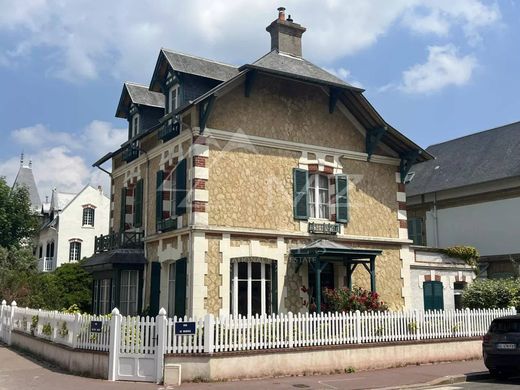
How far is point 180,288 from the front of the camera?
15406 mm

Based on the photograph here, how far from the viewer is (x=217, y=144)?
15820 mm

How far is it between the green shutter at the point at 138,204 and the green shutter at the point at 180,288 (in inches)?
146

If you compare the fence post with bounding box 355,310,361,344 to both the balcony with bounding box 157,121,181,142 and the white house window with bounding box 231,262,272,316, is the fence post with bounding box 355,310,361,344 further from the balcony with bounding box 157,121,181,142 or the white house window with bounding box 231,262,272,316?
the balcony with bounding box 157,121,181,142

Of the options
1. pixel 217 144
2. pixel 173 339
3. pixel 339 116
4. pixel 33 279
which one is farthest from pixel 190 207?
pixel 33 279

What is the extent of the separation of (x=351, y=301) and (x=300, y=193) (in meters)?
3.61

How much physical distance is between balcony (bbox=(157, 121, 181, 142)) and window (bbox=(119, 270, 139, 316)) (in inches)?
176

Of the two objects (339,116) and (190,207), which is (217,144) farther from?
(339,116)

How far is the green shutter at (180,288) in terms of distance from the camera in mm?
15203

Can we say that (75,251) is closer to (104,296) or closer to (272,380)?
(104,296)

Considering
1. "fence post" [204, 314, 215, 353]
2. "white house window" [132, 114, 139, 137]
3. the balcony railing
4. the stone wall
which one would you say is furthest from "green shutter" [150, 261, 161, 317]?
"fence post" [204, 314, 215, 353]

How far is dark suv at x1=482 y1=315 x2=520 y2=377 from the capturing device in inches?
456

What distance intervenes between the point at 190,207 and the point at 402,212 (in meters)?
7.65

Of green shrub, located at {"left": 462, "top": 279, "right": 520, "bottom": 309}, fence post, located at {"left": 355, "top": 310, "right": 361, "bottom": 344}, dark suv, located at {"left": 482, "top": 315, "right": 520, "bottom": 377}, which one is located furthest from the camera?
green shrub, located at {"left": 462, "top": 279, "right": 520, "bottom": 309}

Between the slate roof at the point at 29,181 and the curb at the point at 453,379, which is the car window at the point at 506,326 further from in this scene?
the slate roof at the point at 29,181
